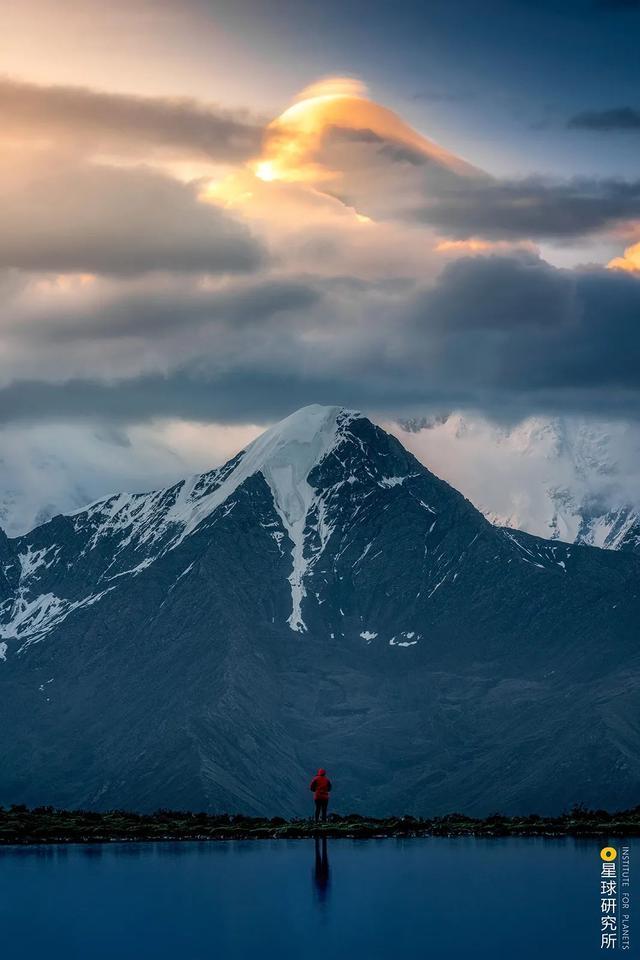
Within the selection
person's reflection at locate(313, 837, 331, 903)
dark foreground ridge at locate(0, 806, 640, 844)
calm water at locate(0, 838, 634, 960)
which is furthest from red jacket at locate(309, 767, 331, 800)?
calm water at locate(0, 838, 634, 960)

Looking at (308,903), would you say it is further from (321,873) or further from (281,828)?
(281,828)

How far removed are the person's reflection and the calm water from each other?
14 centimetres

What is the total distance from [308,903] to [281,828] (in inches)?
1228

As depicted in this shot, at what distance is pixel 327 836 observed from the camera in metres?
94.9

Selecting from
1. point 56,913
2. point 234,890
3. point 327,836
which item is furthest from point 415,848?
point 56,913

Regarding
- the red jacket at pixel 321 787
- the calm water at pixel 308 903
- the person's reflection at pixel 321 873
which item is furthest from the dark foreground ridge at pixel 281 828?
the person's reflection at pixel 321 873

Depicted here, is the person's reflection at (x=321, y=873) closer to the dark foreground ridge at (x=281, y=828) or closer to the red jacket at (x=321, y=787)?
the red jacket at (x=321, y=787)

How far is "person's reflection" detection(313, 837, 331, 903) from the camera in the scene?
231 feet

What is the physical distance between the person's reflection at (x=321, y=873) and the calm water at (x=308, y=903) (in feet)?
0.47

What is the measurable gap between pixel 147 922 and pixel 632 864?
20.4m

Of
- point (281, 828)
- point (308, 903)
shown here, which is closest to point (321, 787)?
point (281, 828)

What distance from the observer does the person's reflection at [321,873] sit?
231 feet

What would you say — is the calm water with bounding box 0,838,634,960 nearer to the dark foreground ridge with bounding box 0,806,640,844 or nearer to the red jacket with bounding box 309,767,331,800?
the dark foreground ridge with bounding box 0,806,640,844

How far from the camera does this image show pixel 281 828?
98.9m
